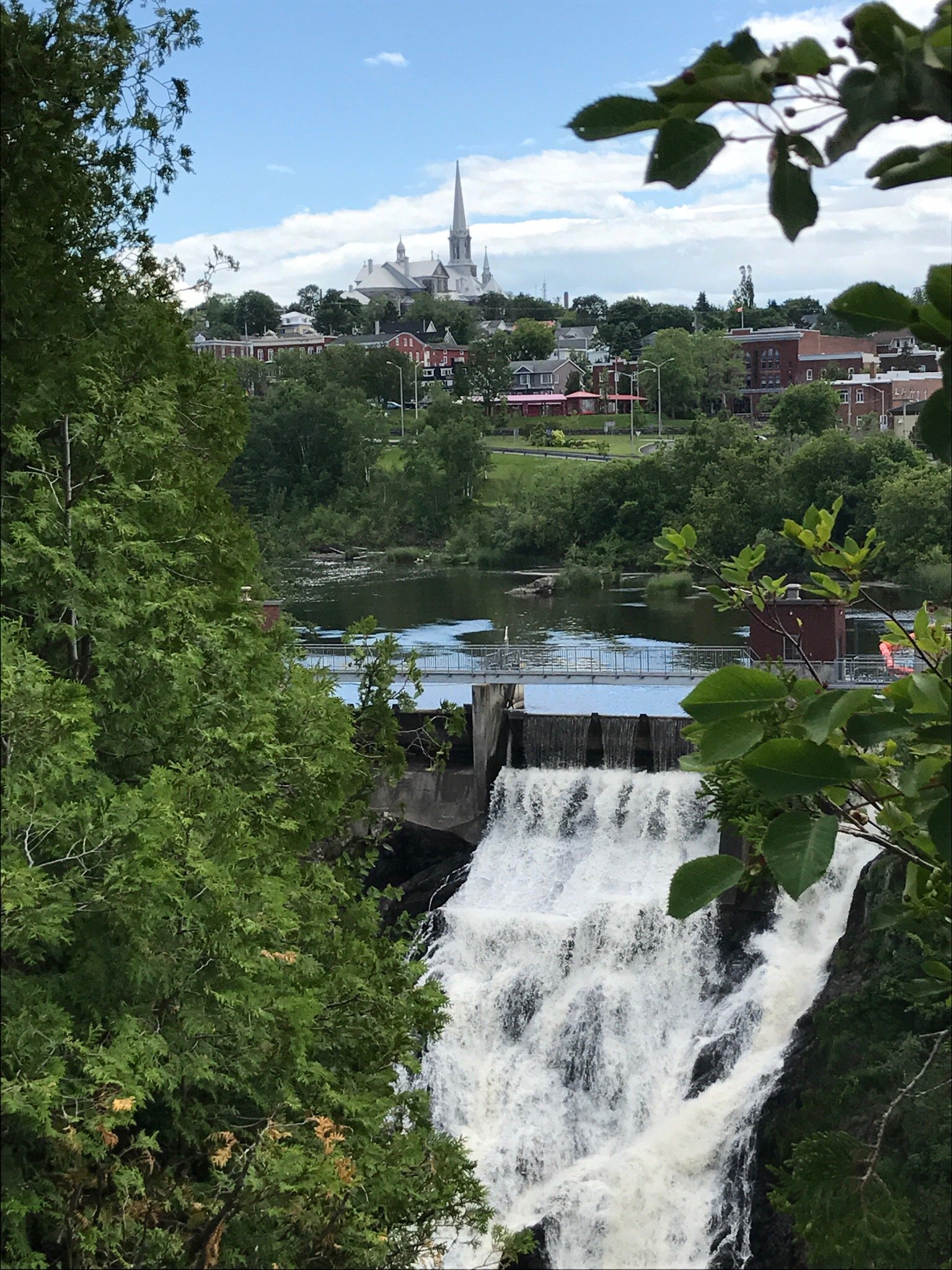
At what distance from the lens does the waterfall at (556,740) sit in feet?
73.8

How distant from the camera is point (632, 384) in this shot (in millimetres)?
86438

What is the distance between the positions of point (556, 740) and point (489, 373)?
70.0 m

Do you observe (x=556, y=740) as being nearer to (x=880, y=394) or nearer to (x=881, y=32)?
(x=881, y=32)

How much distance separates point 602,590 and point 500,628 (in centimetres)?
879

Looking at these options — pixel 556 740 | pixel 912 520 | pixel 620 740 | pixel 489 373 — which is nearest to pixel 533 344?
pixel 489 373

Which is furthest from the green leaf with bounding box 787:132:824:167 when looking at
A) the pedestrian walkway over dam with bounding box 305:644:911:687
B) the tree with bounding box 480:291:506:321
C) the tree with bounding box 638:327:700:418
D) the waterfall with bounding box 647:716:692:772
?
the tree with bounding box 480:291:506:321

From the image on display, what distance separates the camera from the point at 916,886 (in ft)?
10.1

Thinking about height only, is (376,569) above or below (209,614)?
below

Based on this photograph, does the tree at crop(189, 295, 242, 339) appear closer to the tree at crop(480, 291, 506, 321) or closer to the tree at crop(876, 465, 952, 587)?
the tree at crop(480, 291, 506, 321)

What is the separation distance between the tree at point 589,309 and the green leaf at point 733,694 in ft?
463

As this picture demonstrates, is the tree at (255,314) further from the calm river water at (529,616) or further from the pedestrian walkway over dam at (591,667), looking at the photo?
the pedestrian walkway over dam at (591,667)

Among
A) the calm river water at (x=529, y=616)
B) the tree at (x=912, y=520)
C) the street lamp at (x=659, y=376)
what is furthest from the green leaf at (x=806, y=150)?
the street lamp at (x=659, y=376)

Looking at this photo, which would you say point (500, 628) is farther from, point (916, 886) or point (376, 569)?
point (916, 886)

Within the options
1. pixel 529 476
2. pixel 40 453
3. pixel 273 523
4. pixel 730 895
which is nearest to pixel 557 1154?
pixel 730 895
